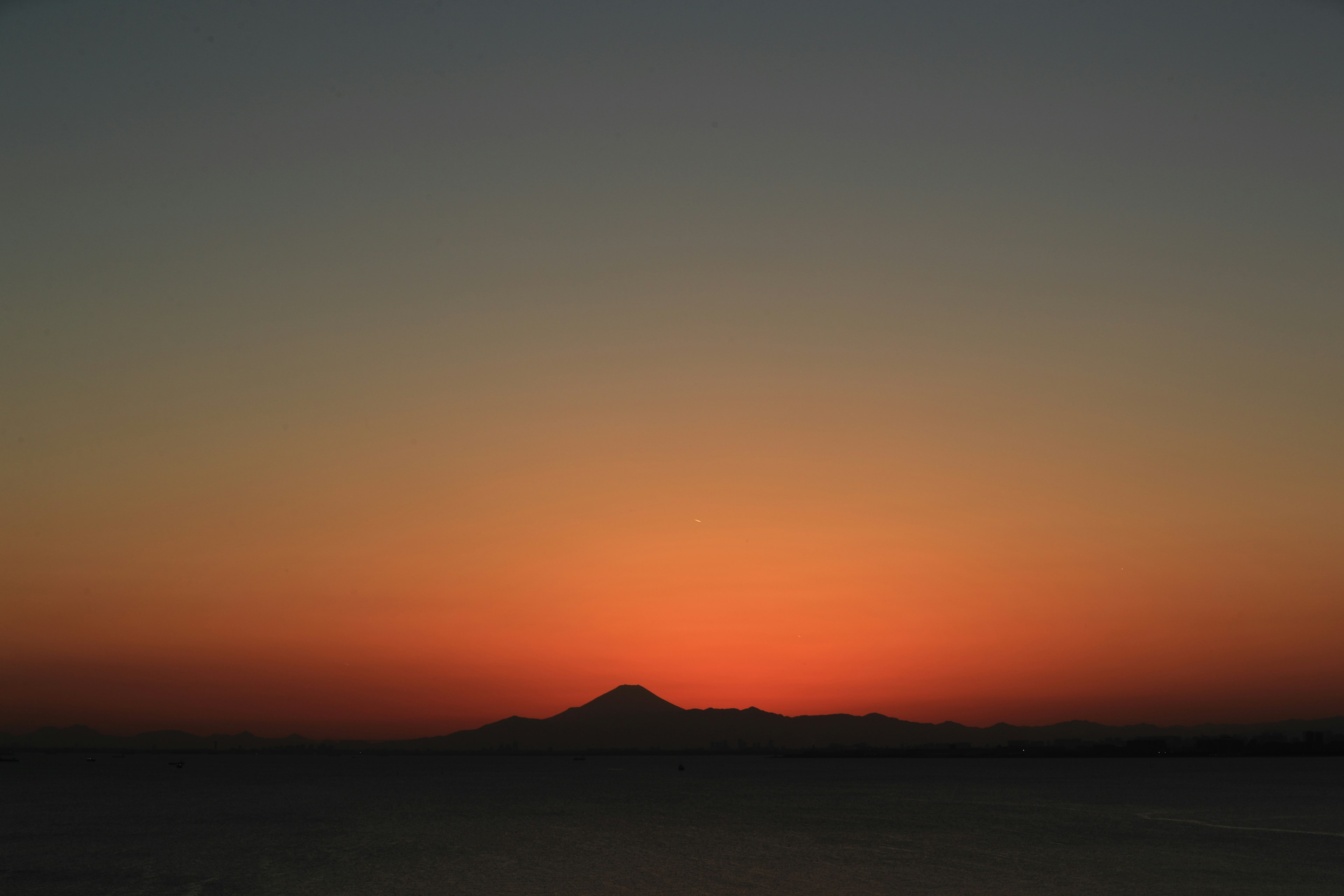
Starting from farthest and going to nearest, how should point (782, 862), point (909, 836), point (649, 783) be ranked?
point (649, 783)
point (909, 836)
point (782, 862)

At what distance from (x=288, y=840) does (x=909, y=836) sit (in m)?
42.9

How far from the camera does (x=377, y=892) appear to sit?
47500 mm

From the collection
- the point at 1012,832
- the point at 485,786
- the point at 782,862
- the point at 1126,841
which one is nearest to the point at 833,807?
the point at 1012,832

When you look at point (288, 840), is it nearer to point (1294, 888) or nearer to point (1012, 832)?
point (1012, 832)

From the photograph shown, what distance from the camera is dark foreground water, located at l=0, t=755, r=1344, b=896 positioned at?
4981 cm

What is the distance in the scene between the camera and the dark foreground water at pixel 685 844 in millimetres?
49812

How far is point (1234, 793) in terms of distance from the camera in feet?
427

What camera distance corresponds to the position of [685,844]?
227 ft

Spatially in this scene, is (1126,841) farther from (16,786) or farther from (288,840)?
(16,786)

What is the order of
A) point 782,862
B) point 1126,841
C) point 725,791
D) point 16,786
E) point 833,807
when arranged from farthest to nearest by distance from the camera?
point 16,786, point 725,791, point 833,807, point 1126,841, point 782,862

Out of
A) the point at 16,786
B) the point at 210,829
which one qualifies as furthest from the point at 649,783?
the point at 210,829

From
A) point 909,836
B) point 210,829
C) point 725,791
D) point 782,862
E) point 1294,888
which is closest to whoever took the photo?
point 1294,888

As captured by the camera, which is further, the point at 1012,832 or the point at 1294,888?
the point at 1012,832

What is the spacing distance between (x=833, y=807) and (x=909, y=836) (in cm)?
Result: 3631
